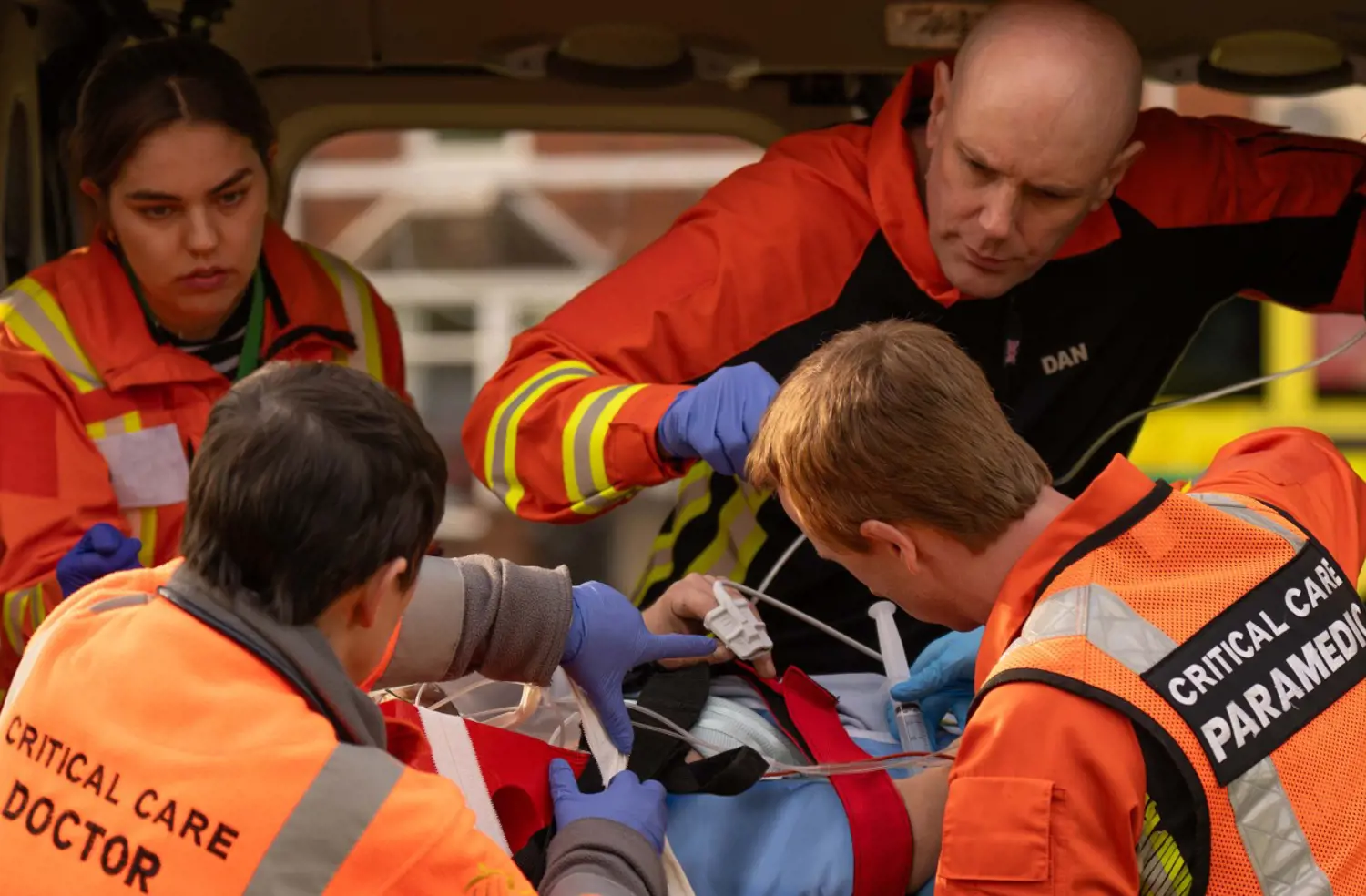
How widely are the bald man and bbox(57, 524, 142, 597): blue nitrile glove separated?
1.44ft

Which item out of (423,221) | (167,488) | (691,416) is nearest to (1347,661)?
(691,416)

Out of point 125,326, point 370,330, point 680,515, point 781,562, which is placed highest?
point 125,326

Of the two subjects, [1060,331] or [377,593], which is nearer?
[377,593]

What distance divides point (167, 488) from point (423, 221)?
374 inches

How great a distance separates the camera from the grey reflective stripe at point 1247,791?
1.48 metres

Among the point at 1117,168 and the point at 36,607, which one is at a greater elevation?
the point at 1117,168

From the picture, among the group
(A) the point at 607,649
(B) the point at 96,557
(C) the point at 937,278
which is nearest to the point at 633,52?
(C) the point at 937,278

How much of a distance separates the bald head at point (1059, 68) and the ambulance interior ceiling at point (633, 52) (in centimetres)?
41

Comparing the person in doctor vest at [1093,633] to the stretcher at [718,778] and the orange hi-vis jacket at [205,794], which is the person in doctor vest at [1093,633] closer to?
the stretcher at [718,778]

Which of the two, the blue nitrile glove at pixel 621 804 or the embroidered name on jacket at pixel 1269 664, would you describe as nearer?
the embroidered name on jacket at pixel 1269 664

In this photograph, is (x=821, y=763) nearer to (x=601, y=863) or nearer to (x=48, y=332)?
(x=601, y=863)

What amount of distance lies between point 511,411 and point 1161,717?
3.24ft

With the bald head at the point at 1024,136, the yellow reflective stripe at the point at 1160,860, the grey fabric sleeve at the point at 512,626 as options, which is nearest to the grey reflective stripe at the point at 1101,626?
the yellow reflective stripe at the point at 1160,860

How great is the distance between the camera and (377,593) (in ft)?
4.73
